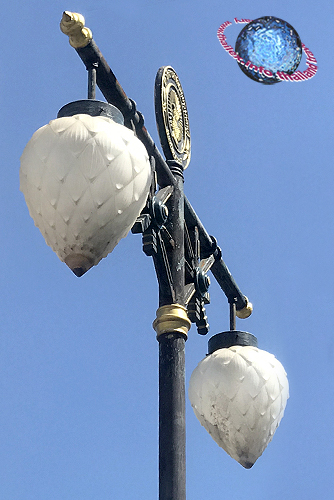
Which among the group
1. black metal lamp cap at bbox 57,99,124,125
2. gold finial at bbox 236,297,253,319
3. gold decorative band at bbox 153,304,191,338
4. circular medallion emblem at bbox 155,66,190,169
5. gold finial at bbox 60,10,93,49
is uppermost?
circular medallion emblem at bbox 155,66,190,169

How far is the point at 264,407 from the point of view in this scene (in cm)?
581


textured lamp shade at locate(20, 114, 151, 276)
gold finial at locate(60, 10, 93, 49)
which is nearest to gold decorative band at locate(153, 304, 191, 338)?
textured lamp shade at locate(20, 114, 151, 276)

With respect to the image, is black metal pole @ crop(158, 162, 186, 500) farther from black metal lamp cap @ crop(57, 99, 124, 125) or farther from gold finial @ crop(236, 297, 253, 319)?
gold finial @ crop(236, 297, 253, 319)

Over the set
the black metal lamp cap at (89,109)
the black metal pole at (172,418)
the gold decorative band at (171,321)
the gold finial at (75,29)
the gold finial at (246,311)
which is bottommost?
the black metal pole at (172,418)

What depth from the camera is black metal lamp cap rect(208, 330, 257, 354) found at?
6211mm

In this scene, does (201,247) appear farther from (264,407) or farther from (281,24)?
(281,24)

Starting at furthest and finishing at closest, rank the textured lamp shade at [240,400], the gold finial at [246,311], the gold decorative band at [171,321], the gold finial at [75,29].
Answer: the gold finial at [246,311] < the textured lamp shade at [240,400] < the gold decorative band at [171,321] < the gold finial at [75,29]

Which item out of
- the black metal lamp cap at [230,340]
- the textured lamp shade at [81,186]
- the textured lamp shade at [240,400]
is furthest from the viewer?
the black metal lamp cap at [230,340]

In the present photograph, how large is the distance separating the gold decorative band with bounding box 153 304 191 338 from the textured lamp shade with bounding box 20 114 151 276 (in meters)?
1.19

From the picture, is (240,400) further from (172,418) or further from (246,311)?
(246,311)

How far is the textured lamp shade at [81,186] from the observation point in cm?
416

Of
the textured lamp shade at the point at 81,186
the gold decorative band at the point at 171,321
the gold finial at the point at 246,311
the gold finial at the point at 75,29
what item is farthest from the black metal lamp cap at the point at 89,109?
the gold finial at the point at 246,311

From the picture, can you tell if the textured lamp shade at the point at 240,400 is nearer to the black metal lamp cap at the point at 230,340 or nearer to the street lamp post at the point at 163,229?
the street lamp post at the point at 163,229

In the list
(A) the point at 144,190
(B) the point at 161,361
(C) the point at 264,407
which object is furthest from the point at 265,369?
(A) the point at 144,190
